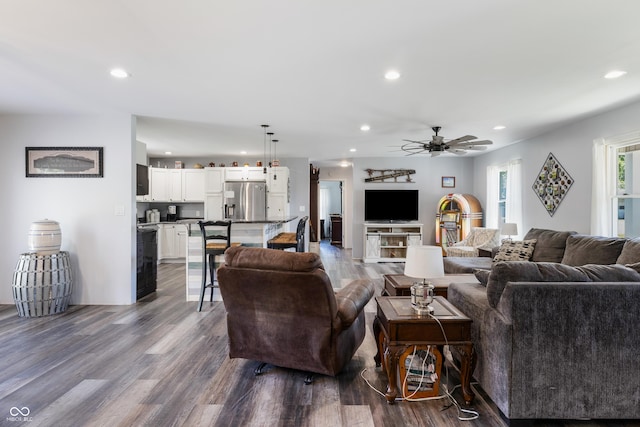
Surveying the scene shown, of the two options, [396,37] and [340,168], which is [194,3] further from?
[340,168]

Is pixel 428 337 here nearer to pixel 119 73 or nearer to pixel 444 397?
pixel 444 397

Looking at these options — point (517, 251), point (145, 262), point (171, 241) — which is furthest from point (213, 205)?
point (517, 251)

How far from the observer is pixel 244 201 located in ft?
23.3

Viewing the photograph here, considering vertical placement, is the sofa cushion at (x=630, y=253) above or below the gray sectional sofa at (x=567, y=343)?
above

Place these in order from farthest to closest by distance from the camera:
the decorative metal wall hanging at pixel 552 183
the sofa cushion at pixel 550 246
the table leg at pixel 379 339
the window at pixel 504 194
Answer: the window at pixel 504 194
the decorative metal wall hanging at pixel 552 183
the sofa cushion at pixel 550 246
the table leg at pixel 379 339

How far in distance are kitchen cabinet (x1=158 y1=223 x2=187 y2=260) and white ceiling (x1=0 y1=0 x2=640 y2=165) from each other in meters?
3.19

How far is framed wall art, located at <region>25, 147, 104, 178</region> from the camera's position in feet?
13.5

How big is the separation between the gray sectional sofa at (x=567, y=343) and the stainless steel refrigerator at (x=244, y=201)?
5.75 metres

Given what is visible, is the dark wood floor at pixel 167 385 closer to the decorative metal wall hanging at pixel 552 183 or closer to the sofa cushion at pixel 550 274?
the sofa cushion at pixel 550 274

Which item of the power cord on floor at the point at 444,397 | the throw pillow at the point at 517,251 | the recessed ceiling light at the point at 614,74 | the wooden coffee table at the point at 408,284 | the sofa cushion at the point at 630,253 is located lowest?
the power cord on floor at the point at 444,397

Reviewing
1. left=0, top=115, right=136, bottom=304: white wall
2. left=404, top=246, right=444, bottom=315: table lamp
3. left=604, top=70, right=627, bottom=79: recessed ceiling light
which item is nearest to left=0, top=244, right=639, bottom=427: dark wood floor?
left=404, top=246, right=444, bottom=315: table lamp

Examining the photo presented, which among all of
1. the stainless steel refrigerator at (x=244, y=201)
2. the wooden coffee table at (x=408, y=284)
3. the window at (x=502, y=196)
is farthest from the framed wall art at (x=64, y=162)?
the window at (x=502, y=196)

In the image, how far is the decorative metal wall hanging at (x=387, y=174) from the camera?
7.81 m

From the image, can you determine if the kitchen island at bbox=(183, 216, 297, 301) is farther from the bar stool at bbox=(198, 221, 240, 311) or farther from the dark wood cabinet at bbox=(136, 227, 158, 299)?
the dark wood cabinet at bbox=(136, 227, 158, 299)
